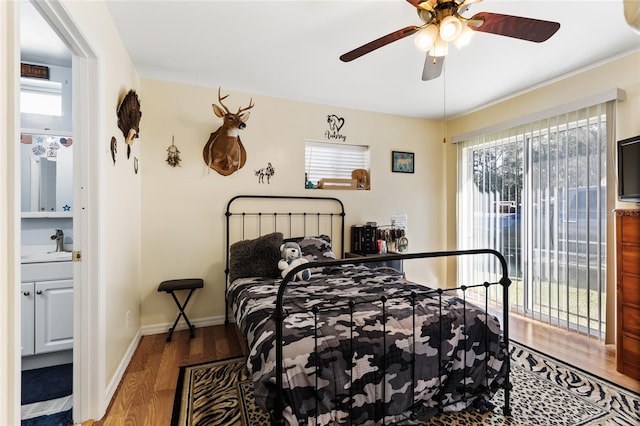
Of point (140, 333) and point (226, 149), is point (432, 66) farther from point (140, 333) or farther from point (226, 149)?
point (140, 333)

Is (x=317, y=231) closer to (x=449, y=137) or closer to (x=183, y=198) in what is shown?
(x=183, y=198)

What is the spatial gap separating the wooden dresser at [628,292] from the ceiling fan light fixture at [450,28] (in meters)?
1.91

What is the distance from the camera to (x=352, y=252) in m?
3.76

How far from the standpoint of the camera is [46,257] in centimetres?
234

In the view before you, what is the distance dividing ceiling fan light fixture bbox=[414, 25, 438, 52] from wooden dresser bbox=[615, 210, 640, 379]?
6.43ft

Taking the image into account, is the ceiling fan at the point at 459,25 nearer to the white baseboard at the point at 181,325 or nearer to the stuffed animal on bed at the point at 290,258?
the stuffed animal on bed at the point at 290,258

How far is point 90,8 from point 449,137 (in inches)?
164

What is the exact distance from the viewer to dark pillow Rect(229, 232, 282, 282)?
2.86 meters

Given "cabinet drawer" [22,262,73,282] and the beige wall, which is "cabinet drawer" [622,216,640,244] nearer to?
the beige wall

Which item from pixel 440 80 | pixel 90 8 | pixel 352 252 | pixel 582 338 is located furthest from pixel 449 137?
pixel 90 8

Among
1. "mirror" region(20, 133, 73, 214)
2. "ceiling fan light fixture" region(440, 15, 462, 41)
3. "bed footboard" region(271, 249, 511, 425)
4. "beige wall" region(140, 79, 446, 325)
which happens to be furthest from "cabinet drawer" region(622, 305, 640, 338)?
"mirror" region(20, 133, 73, 214)

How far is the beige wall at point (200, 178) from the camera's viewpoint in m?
3.04

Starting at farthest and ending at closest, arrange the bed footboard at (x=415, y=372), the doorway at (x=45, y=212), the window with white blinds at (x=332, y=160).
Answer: the window with white blinds at (x=332, y=160)
the doorway at (x=45, y=212)
the bed footboard at (x=415, y=372)

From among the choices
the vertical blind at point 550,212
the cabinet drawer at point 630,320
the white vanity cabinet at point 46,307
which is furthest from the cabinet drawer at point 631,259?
the white vanity cabinet at point 46,307
